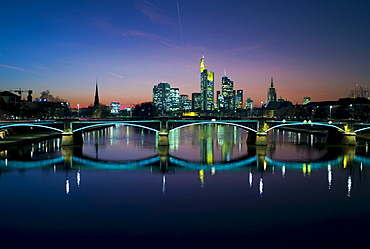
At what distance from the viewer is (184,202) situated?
89.2ft

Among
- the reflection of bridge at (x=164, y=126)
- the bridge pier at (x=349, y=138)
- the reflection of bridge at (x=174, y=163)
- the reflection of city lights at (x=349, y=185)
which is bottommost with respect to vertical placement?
the reflection of city lights at (x=349, y=185)

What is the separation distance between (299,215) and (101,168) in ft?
92.8

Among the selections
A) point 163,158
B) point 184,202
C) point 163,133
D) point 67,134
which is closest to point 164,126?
point 163,133

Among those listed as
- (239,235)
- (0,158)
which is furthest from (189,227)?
(0,158)

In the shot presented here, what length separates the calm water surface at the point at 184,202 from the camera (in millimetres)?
19828

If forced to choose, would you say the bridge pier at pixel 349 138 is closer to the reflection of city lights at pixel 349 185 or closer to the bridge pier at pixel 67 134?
the reflection of city lights at pixel 349 185

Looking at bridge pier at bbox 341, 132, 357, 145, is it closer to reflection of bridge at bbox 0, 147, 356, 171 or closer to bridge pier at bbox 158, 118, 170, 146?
reflection of bridge at bbox 0, 147, 356, 171

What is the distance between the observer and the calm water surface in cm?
1983

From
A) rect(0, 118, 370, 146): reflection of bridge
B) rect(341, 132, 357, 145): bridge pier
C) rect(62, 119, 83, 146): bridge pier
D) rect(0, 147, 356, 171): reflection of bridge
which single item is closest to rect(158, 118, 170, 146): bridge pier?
rect(0, 118, 370, 146): reflection of bridge

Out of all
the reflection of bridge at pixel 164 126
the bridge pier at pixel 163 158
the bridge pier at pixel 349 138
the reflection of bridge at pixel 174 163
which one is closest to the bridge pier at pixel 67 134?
the reflection of bridge at pixel 164 126

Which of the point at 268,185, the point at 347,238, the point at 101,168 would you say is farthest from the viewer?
the point at 101,168

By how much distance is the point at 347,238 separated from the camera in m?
19.8

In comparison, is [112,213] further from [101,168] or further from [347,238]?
[101,168]

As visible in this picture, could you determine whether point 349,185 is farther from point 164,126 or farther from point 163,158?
point 164,126
